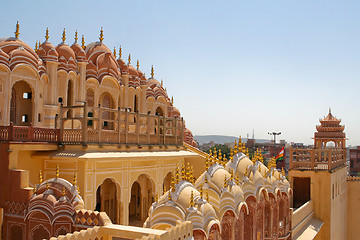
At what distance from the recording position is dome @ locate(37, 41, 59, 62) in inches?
642

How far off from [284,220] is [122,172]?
6023mm

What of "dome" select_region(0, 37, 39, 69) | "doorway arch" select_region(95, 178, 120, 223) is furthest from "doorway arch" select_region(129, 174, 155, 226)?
"dome" select_region(0, 37, 39, 69)

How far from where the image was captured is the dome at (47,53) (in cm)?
1630

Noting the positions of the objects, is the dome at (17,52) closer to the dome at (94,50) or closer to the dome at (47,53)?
the dome at (47,53)

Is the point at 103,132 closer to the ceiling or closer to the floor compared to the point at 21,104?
closer to the floor

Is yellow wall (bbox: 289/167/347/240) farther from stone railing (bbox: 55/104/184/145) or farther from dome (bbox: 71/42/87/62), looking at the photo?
dome (bbox: 71/42/87/62)

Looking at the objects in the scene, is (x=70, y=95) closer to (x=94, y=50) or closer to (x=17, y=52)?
(x=94, y=50)

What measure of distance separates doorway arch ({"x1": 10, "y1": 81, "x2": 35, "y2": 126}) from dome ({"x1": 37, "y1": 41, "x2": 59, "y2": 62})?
4.66 feet

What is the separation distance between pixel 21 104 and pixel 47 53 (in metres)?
2.43

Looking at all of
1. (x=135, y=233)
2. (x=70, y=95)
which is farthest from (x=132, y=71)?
(x=135, y=233)

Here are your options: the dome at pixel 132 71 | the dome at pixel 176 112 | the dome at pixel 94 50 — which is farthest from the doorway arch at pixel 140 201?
the dome at pixel 176 112

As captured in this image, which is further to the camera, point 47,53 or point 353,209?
point 353,209

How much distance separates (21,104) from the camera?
15922mm

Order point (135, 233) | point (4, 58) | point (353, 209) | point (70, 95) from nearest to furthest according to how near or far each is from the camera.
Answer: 1. point (135, 233)
2. point (4, 58)
3. point (70, 95)
4. point (353, 209)
